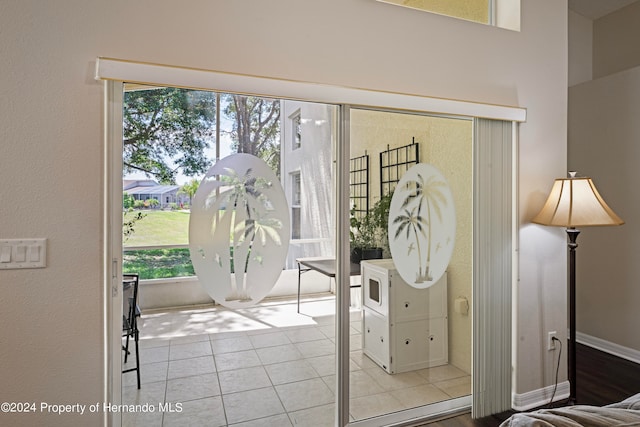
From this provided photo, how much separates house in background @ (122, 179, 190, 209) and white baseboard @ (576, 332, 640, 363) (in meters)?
3.77

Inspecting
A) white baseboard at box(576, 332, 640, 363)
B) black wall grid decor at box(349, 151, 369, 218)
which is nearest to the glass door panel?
black wall grid decor at box(349, 151, 369, 218)

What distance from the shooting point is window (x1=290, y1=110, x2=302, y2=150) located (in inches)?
80.5

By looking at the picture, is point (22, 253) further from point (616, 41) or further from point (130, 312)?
point (616, 41)

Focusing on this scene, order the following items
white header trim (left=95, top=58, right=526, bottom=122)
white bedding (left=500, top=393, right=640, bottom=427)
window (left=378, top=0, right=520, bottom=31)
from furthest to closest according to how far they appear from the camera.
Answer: window (left=378, top=0, right=520, bottom=31) < white header trim (left=95, top=58, right=526, bottom=122) < white bedding (left=500, top=393, right=640, bottom=427)

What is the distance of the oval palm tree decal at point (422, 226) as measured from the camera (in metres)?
2.31

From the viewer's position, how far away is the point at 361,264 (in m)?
2.22

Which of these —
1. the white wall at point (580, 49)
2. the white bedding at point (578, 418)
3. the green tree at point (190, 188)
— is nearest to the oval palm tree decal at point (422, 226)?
the green tree at point (190, 188)

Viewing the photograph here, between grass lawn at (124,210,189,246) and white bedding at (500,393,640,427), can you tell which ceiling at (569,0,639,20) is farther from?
grass lawn at (124,210,189,246)

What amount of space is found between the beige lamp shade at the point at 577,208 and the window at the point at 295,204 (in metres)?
1.60

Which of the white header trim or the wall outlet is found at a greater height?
the white header trim

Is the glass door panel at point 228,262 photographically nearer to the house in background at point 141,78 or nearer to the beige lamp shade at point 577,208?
the house in background at point 141,78

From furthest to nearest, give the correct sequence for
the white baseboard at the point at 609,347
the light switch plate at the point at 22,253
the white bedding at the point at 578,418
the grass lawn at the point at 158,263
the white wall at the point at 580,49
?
1. the white wall at the point at 580,49
2. the white baseboard at the point at 609,347
3. the grass lawn at the point at 158,263
4. the light switch plate at the point at 22,253
5. the white bedding at the point at 578,418

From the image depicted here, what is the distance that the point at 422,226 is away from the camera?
2.36 meters

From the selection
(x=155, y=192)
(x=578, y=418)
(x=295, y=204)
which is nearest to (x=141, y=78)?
(x=155, y=192)
